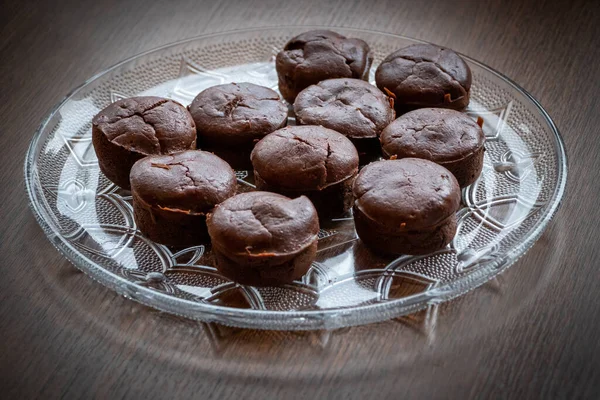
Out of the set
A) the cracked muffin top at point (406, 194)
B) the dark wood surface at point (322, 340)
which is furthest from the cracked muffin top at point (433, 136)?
the dark wood surface at point (322, 340)

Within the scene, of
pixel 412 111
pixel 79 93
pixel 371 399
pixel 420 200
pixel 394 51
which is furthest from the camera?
pixel 394 51

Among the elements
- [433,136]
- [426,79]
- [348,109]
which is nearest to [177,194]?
[348,109]

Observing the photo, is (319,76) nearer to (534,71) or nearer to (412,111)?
(412,111)

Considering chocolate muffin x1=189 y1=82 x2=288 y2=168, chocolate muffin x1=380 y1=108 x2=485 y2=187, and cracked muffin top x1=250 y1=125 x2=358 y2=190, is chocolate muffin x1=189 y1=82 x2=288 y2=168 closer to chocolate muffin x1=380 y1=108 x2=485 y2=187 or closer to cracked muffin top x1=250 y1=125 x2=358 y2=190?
cracked muffin top x1=250 y1=125 x2=358 y2=190

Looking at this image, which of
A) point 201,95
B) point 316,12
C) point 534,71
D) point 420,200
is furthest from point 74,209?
point 534,71

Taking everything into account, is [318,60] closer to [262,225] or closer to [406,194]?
[406,194]

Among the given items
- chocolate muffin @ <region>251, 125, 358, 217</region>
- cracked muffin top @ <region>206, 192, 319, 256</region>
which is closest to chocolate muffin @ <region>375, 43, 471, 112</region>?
chocolate muffin @ <region>251, 125, 358, 217</region>
